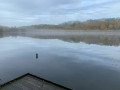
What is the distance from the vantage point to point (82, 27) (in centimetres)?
9750

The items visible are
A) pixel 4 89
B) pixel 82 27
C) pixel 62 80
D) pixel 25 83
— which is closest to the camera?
pixel 4 89

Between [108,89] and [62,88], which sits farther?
[108,89]

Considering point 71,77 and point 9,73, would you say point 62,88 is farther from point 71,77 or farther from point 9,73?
point 9,73

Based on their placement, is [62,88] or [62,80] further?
[62,80]

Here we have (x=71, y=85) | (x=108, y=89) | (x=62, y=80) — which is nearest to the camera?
(x=108, y=89)

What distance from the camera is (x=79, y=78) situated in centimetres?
652

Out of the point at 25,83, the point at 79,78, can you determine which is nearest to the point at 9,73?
the point at 25,83

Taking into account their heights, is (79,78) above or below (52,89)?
below

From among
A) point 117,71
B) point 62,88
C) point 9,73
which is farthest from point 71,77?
point 9,73

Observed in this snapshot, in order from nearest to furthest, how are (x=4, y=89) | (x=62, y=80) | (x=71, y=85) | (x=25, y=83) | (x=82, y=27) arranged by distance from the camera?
(x=4, y=89), (x=25, y=83), (x=71, y=85), (x=62, y=80), (x=82, y=27)

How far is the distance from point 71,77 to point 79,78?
1.67 ft

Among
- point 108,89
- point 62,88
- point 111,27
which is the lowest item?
point 108,89

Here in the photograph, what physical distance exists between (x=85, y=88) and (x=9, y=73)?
5.19 metres

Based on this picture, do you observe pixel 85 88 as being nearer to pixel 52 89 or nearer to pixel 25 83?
pixel 52 89
